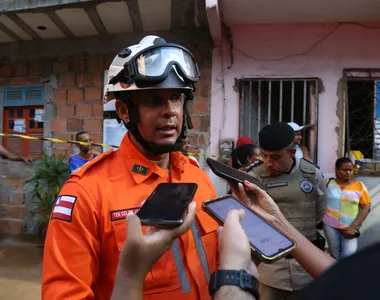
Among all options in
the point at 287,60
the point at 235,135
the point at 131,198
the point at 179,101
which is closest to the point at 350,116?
the point at 287,60

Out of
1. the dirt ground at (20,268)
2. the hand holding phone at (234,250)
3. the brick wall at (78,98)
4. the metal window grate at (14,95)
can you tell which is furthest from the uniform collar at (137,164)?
the metal window grate at (14,95)

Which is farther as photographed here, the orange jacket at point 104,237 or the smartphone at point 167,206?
the orange jacket at point 104,237

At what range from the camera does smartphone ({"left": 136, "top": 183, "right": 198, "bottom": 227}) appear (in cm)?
94

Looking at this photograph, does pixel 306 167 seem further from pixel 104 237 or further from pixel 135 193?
pixel 104 237

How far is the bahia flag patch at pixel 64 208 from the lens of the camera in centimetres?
118

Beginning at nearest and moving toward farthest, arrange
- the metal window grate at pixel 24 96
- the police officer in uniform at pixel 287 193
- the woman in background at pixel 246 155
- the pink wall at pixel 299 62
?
the police officer in uniform at pixel 287 193, the woman in background at pixel 246 155, the pink wall at pixel 299 62, the metal window grate at pixel 24 96

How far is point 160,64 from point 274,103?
424 centimetres

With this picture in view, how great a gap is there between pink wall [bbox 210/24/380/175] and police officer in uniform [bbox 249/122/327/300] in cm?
207

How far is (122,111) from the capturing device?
4.99 feet

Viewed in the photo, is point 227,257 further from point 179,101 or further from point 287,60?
point 287,60

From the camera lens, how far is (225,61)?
4980 millimetres

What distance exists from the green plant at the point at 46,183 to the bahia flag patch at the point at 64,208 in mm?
4348

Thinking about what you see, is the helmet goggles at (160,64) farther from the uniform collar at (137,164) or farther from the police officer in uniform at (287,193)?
the police officer in uniform at (287,193)

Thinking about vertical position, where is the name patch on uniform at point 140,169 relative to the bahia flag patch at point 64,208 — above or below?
above
